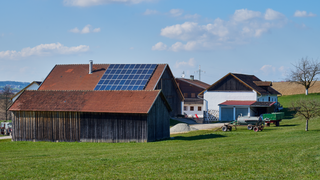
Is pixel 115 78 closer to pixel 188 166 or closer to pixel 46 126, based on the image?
pixel 46 126

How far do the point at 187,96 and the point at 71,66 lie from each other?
98.1ft

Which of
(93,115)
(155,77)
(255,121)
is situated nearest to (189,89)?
(155,77)

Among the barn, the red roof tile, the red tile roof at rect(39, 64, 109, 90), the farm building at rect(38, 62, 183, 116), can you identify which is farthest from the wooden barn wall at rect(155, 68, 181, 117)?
the barn

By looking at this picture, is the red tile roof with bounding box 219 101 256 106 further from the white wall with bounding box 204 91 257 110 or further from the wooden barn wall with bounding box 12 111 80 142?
the wooden barn wall with bounding box 12 111 80 142

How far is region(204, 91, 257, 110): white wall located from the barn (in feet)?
95.1

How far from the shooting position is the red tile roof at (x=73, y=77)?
5300 centimetres

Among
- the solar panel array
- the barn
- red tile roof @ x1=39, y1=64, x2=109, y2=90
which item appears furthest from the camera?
red tile roof @ x1=39, y1=64, x2=109, y2=90

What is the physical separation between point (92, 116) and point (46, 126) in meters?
5.34

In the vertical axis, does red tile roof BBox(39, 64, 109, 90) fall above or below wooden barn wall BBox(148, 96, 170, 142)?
above

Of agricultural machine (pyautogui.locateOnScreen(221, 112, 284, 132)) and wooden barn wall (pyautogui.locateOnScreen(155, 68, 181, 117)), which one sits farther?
wooden barn wall (pyautogui.locateOnScreen(155, 68, 181, 117))

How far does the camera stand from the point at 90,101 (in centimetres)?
3409

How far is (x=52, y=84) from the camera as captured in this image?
54.5 meters

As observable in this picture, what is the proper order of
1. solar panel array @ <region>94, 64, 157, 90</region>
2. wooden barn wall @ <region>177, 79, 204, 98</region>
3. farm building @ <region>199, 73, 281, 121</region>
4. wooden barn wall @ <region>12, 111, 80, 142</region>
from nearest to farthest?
wooden barn wall @ <region>12, 111, 80, 142</region>, solar panel array @ <region>94, 64, 157, 90</region>, farm building @ <region>199, 73, 281, 121</region>, wooden barn wall @ <region>177, 79, 204, 98</region>

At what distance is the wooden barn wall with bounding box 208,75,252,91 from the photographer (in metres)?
61.3
